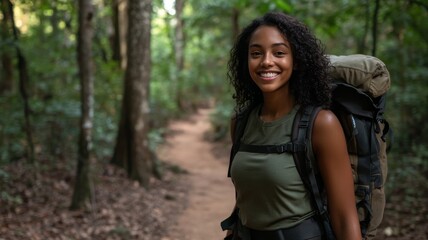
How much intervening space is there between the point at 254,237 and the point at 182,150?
14.8 meters

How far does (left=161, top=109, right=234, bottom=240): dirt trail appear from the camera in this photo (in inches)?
278

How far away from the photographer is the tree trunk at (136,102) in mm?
8602

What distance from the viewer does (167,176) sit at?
1040cm

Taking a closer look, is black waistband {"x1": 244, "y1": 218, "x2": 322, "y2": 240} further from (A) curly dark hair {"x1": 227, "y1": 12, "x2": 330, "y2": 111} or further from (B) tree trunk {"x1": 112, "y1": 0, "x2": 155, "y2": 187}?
(B) tree trunk {"x1": 112, "y1": 0, "x2": 155, "y2": 187}

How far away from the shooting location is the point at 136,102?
8.86 m

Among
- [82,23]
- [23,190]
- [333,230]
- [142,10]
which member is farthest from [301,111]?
[142,10]

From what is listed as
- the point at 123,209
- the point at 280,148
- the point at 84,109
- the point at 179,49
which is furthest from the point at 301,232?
the point at 179,49

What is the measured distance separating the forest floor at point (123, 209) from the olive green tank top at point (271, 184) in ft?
13.3

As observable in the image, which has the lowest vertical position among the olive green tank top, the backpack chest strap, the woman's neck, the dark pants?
the dark pants

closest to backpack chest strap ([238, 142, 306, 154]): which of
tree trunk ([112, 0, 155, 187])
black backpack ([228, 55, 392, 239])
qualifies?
black backpack ([228, 55, 392, 239])

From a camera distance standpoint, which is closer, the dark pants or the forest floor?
the dark pants

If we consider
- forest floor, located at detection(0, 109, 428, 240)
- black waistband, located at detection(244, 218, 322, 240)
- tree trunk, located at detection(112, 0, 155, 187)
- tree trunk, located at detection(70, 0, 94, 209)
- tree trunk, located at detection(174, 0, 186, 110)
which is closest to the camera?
black waistband, located at detection(244, 218, 322, 240)

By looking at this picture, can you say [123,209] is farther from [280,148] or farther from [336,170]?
[336,170]

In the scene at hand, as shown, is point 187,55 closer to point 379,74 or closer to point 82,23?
point 82,23
